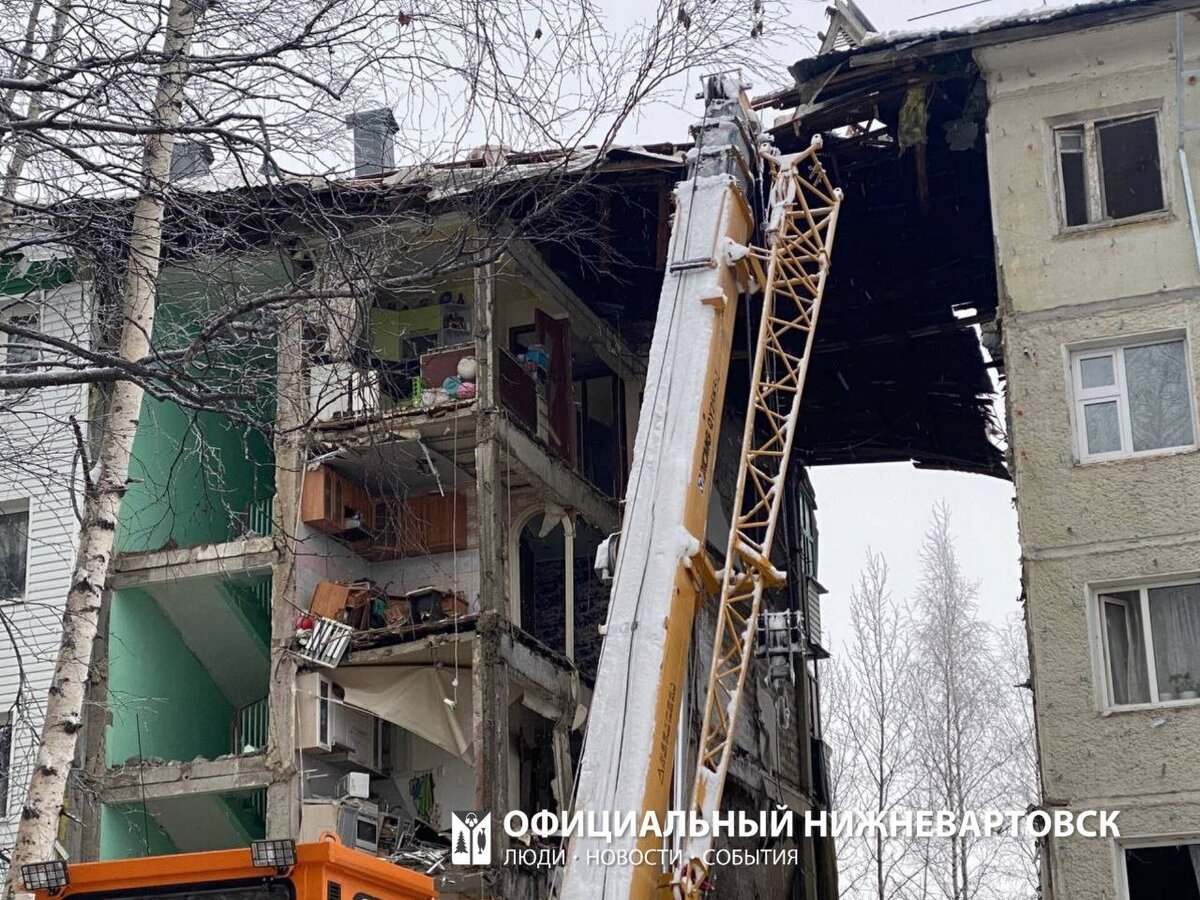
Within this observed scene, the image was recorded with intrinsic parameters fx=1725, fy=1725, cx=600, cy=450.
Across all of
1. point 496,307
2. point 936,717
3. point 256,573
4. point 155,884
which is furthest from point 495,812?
point 936,717

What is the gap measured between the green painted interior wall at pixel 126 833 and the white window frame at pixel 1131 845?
13153 millimetres

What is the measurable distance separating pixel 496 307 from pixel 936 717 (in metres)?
18.4

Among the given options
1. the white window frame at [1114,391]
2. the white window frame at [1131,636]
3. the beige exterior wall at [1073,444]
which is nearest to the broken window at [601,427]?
the beige exterior wall at [1073,444]

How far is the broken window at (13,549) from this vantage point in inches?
1013

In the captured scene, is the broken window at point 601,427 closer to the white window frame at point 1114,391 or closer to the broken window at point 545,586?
the broken window at point 545,586

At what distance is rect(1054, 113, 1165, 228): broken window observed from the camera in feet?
66.4

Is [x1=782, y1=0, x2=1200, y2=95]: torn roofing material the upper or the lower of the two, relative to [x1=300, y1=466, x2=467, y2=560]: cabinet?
upper

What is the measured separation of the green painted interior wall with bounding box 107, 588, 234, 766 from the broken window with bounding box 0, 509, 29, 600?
1651mm

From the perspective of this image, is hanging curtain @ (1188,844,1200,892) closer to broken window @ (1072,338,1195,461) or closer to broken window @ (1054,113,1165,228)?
broken window @ (1072,338,1195,461)

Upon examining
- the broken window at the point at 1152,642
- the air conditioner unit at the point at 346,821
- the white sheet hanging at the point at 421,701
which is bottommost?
the air conditioner unit at the point at 346,821

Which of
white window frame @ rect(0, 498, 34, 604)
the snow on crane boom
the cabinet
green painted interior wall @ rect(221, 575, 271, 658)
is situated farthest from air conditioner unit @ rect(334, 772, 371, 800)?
the snow on crane boom

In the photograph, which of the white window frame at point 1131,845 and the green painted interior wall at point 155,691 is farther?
the green painted interior wall at point 155,691

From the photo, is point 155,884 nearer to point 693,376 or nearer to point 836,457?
point 693,376

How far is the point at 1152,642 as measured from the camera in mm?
18375
